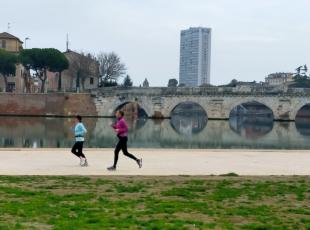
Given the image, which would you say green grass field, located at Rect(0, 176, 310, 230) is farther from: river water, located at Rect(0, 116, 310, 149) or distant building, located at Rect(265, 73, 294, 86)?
distant building, located at Rect(265, 73, 294, 86)

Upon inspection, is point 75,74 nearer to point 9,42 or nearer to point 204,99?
point 9,42

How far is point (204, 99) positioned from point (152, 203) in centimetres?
6286

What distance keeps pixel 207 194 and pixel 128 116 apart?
69873 millimetres

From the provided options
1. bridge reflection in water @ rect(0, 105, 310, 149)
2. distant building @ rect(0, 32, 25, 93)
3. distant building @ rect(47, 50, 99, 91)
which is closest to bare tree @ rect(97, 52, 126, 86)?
distant building @ rect(47, 50, 99, 91)

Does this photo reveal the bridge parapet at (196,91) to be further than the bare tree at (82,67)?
No

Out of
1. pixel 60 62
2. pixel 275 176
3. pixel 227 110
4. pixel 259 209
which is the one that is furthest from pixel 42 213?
pixel 60 62

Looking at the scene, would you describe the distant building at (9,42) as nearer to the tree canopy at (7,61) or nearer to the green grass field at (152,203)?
the tree canopy at (7,61)

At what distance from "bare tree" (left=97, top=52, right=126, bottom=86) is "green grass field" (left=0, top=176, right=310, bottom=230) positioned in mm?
75296

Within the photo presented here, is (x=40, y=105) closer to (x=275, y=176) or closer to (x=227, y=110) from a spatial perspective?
(x=227, y=110)

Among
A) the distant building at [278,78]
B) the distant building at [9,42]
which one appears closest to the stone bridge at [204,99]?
the distant building at [9,42]

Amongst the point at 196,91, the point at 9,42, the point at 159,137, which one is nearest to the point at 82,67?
the point at 9,42

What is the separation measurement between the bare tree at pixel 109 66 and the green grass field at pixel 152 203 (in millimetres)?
75296

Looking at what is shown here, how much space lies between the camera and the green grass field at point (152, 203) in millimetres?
7441

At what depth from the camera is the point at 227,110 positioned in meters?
71.1
